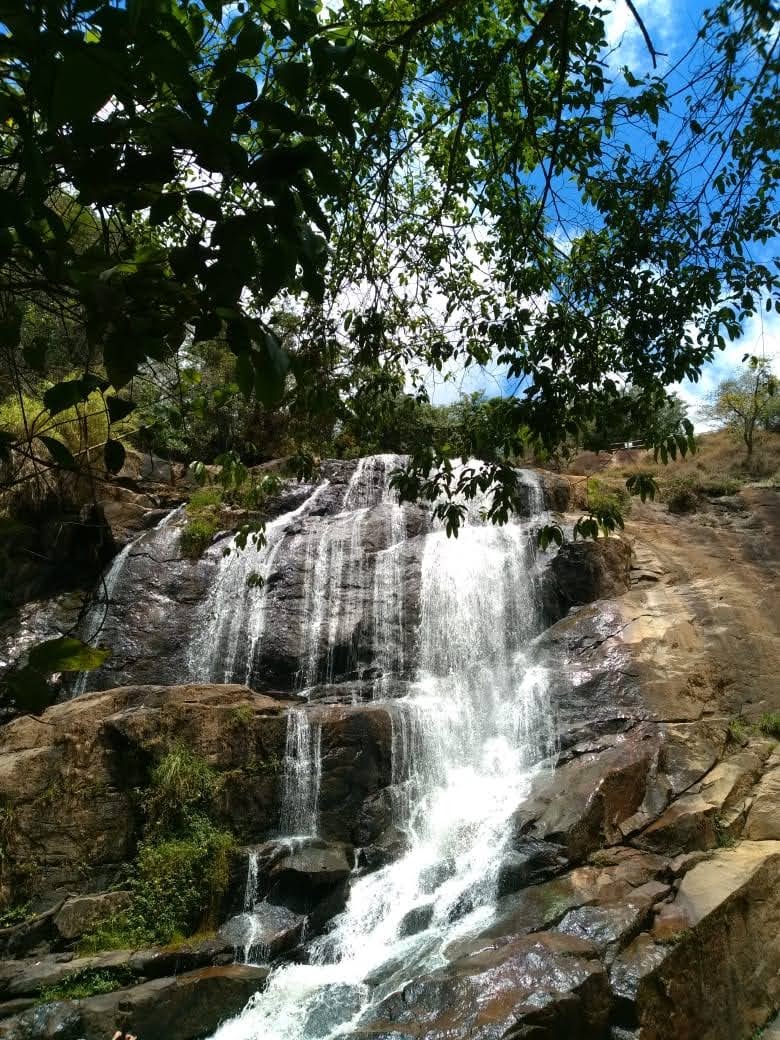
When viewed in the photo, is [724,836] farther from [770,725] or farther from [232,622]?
[232,622]

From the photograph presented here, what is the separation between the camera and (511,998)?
16.5 feet

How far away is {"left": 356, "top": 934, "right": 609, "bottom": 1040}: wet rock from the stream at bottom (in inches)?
19.8

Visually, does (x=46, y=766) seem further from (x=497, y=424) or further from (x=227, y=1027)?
(x=497, y=424)

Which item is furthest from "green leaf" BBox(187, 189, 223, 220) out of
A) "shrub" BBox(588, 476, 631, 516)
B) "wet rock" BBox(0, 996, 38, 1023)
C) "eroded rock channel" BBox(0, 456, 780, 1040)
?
"shrub" BBox(588, 476, 631, 516)

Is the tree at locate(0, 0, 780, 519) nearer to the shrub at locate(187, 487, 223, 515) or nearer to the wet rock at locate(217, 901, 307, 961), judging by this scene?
the wet rock at locate(217, 901, 307, 961)

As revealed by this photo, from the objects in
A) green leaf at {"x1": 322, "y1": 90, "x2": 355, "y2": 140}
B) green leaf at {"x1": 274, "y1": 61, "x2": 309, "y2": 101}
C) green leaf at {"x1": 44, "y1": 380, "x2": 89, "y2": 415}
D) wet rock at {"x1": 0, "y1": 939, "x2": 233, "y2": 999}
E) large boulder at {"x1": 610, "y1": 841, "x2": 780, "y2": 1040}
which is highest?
green leaf at {"x1": 322, "y1": 90, "x2": 355, "y2": 140}

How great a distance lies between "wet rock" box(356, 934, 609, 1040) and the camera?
4863mm

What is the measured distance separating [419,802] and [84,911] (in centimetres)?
370

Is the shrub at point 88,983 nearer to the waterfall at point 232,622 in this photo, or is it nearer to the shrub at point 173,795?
the shrub at point 173,795

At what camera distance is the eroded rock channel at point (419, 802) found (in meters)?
5.80

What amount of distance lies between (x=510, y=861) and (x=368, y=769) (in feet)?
8.26

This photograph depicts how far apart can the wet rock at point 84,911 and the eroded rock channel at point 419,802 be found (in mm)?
Result: 28

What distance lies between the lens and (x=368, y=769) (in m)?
9.32

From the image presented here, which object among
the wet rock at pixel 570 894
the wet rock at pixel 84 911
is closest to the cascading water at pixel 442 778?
the wet rock at pixel 570 894
